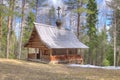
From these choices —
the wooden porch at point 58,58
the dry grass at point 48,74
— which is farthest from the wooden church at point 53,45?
the dry grass at point 48,74

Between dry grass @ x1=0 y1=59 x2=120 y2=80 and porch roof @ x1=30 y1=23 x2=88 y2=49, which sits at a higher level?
porch roof @ x1=30 y1=23 x2=88 y2=49

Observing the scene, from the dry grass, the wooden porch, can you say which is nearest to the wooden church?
the wooden porch

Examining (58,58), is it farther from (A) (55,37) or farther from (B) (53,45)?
(A) (55,37)

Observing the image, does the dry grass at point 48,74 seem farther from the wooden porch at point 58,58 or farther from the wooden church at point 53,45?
the wooden church at point 53,45

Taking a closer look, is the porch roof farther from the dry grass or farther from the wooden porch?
the dry grass

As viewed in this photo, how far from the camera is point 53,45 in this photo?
2512cm

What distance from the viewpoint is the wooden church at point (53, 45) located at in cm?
2537

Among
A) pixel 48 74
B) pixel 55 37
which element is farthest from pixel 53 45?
pixel 48 74

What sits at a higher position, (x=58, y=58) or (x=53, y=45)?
(x=53, y=45)

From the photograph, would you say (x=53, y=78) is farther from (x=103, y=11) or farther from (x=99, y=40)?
(x=103, y=11)

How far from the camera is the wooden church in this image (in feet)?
83.2

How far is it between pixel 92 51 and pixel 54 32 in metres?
18.6

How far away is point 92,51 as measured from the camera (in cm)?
4506

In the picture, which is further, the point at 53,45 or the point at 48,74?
the point at 53,45
